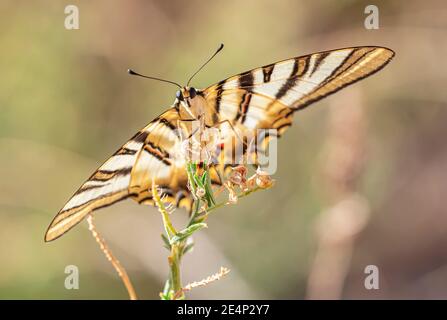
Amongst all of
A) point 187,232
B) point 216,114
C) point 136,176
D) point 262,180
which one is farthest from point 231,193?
point 216,114

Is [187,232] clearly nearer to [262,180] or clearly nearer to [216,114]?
[262,180]

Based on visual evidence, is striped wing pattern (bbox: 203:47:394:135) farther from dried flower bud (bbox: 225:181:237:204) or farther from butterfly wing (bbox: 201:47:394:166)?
dried flower bud (bbox: 225:181:237:204)

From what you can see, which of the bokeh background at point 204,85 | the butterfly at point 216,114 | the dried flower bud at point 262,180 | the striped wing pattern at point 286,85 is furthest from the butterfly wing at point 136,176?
the bokeh background at point 204,85

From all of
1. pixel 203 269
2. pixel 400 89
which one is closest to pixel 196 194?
pixel 203 269

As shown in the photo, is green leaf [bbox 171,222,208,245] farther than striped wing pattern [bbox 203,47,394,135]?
No

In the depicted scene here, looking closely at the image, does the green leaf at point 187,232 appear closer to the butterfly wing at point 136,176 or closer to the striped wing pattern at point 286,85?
the butterfly wing at point 136,176

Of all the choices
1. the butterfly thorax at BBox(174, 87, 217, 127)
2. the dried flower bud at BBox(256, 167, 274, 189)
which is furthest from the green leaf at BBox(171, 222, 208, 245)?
the butterfly thorax at BBox(174, 87, 217, 127)

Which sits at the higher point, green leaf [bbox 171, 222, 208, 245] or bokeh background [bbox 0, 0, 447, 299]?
bokeh background [bbox 0, 0, 447, 299]
